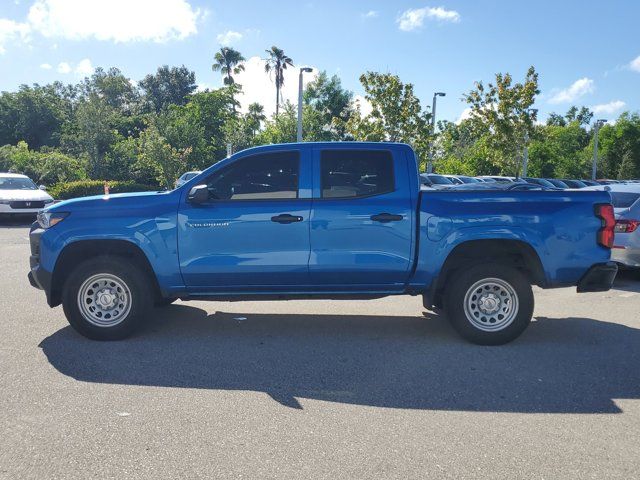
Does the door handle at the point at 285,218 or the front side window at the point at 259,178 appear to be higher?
the front side window at the point at 259,178

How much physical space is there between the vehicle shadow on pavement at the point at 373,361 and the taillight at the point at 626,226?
272cm

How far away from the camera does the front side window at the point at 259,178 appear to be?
5.64 m

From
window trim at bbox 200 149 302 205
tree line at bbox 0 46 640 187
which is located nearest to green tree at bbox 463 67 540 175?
tree line at bbox 0 46 640 187

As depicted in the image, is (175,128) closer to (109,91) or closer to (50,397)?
(50,397)

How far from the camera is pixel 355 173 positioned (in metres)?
5.71

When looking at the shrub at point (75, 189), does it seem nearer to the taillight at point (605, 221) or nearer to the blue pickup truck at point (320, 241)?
the blue pickup truck at point (320, 241)

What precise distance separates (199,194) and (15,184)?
15.3 metres

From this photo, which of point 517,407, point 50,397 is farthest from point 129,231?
point 517,407

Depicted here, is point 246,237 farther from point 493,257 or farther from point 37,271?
point 493,257

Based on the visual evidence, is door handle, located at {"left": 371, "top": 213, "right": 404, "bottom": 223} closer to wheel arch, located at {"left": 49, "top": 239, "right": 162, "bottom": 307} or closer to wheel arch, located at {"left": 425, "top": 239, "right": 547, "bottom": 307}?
wheel arch, located at {"left": 425, "top": 239, "right": 547, "bottom": 307}

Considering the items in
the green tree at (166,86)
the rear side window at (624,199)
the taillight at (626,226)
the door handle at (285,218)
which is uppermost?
the green tree at (166,86)

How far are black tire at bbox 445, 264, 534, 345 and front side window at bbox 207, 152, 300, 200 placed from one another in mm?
1920

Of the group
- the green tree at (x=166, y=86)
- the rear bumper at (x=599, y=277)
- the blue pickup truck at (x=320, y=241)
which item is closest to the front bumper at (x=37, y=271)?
the blue pickup truck at (x=320, y=241)

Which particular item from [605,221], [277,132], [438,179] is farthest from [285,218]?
[277,132]
